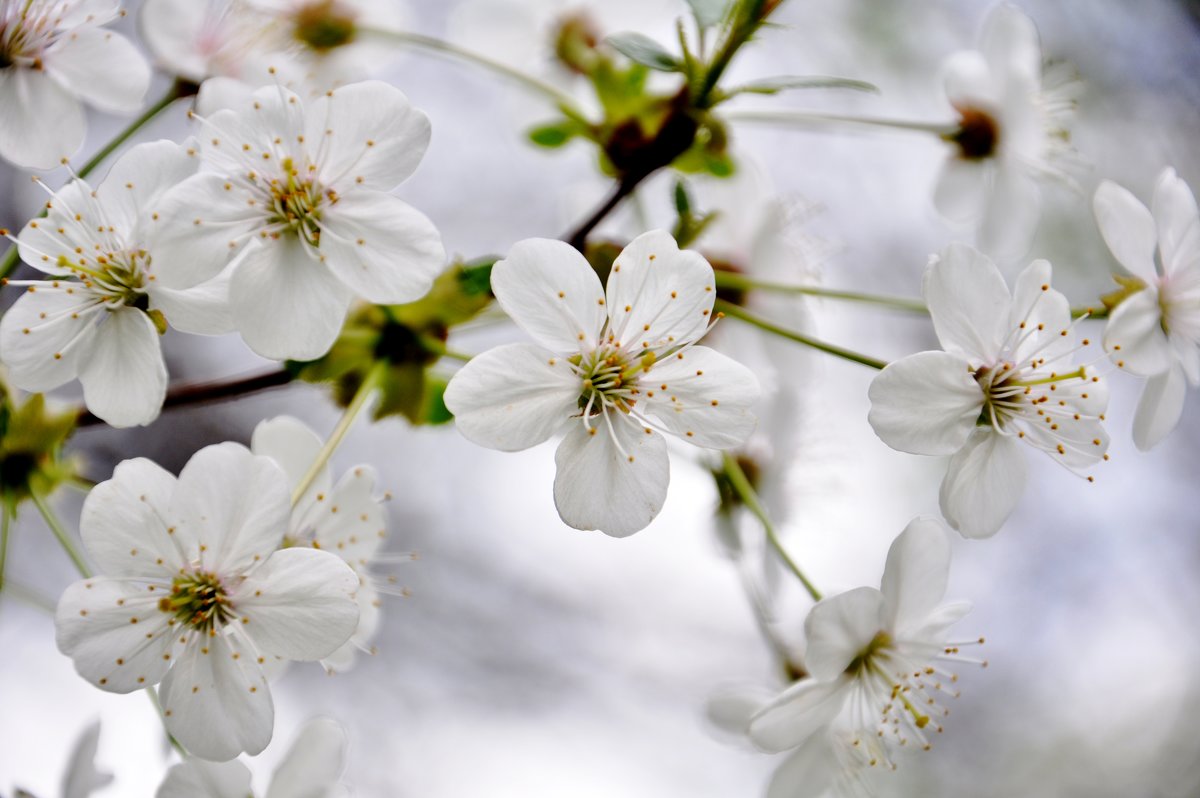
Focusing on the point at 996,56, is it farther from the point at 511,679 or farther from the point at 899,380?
the point at 511,679

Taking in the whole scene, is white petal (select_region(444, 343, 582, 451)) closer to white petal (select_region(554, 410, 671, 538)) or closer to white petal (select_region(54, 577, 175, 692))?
white petal (select_region(554, 410, 671, 538))

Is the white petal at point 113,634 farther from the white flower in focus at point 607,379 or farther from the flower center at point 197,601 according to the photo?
the white flower in focus at point 607,379

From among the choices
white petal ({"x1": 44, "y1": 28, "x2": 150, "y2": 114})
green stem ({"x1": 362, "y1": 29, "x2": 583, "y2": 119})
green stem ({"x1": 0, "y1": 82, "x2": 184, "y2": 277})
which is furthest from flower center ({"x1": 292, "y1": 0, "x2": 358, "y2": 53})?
white petal ({"x1": 44, "y1": 28, "x2": 150, "y2": 114})

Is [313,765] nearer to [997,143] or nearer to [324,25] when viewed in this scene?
[324,25]


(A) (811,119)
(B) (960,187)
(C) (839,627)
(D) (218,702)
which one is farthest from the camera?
(B) (960,187)

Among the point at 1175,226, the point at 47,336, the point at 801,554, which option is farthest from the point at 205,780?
the point at 801,554

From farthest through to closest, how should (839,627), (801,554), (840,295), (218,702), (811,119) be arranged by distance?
(801,554), (811,119), (840,295), (839,627), (218,702)

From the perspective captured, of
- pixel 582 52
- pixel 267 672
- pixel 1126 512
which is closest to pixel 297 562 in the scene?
pixel 267 672
